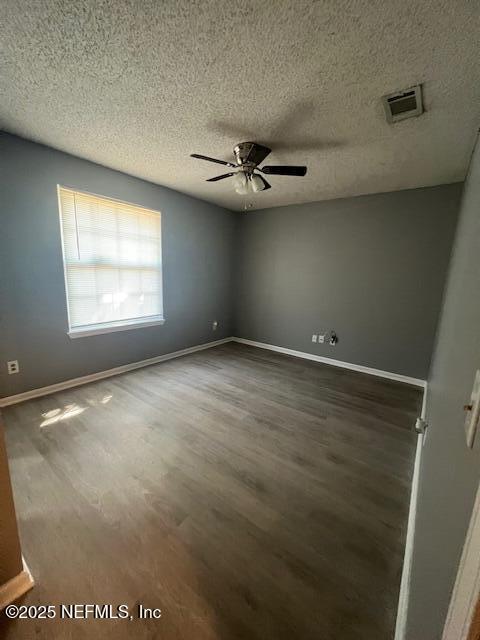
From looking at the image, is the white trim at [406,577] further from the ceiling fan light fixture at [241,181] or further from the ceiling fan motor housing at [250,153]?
the ceiling fan motor housing at [250,153]

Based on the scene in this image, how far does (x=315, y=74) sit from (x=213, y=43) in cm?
59

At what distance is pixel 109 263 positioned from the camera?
3035 mm

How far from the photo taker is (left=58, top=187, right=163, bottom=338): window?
2721mm

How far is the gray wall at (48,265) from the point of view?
2289 millimetres

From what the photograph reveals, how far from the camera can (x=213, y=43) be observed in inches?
48.8

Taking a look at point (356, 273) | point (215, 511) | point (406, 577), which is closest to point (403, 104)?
point (356, 273)

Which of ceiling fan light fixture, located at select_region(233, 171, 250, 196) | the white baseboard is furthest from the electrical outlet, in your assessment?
ceiling fan light fixture, located at select_region(233, 171, 250, 196)

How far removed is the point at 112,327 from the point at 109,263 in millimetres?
803

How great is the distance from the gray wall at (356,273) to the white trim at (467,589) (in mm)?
3319

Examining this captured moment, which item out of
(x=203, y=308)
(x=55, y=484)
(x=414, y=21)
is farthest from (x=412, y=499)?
(x=203, y=308)

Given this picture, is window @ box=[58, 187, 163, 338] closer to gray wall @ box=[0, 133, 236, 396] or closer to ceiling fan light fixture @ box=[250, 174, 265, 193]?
gray wall @ box=[0, 133, 236, 396]

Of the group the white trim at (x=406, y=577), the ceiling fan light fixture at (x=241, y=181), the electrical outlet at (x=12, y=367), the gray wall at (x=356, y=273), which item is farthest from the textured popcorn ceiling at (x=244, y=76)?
the white trim at (x=406, y=577)

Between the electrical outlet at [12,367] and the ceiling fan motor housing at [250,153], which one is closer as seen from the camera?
the ceiling fan motor housing at [250,153]

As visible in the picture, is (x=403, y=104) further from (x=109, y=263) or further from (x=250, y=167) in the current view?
(x=109, y=263)
